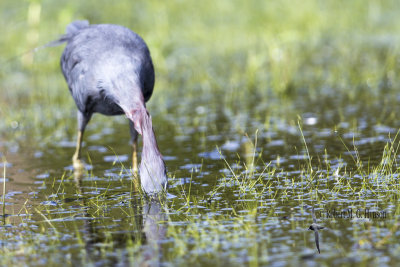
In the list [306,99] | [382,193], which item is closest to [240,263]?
[382,193]

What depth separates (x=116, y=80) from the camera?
702 centimetres

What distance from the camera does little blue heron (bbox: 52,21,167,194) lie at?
243 inches

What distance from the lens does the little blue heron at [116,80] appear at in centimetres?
617

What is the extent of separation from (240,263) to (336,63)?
10.5 metres

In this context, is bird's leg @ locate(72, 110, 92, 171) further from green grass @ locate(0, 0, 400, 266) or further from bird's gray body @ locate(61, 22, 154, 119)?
green grass @ locate(0, 0, 400, 266)

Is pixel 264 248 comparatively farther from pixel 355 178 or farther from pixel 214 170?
pixel 214 170

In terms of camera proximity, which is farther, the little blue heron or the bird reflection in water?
the little blue heron

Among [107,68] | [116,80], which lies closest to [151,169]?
[116,80]

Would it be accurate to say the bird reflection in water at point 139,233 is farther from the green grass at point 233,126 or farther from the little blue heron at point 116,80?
the little blue heron at point 116,80

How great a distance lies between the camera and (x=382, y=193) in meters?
6.08

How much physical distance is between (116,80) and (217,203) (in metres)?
1.78

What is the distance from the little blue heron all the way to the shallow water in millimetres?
422

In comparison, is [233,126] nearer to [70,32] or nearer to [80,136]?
[80,136]

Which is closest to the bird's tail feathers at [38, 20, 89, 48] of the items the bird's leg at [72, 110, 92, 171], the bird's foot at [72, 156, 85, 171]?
the bird's leg at [72, 110, 92, 171]
